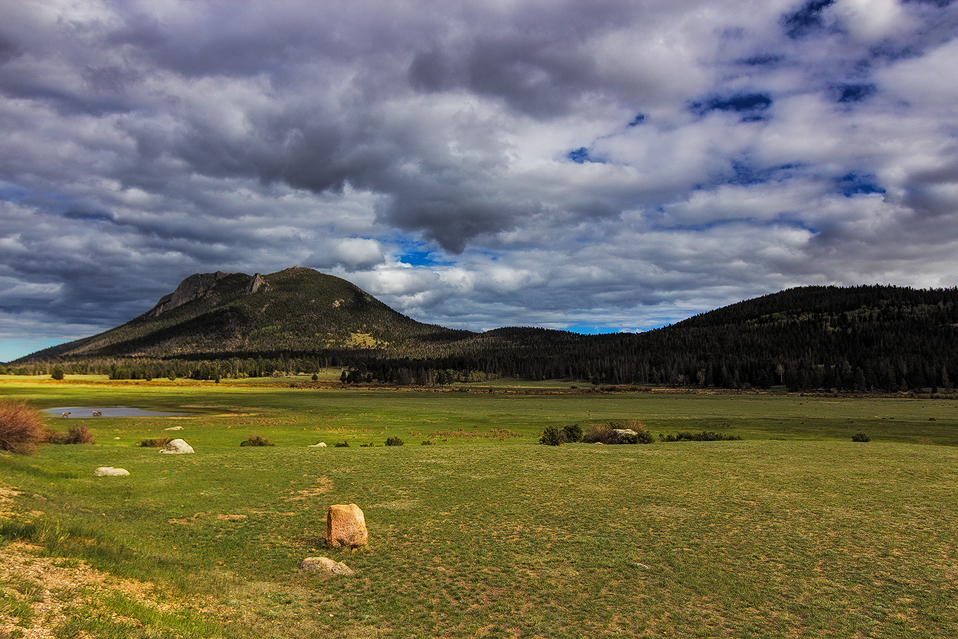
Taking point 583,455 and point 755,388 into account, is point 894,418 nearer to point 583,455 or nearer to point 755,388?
point 583,455

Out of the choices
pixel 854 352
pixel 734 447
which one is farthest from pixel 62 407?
pixel 854 352

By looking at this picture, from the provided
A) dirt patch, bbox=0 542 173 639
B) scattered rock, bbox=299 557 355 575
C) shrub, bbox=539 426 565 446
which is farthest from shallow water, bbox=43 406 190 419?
dirt patch, bbox=0 542 173 639

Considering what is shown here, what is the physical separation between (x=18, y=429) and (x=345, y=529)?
1881 cm

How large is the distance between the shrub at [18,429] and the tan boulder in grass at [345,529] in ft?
57.6

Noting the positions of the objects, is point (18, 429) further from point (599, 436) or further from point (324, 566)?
point (599, 436)

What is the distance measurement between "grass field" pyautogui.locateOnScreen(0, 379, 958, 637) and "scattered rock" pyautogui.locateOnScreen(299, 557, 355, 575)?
27cm

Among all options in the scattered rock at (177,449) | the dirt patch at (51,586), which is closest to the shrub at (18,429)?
the scattered rock at (177,449)

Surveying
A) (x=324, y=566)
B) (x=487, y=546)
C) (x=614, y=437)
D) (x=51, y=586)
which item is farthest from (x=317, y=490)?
(x=614, y=437)

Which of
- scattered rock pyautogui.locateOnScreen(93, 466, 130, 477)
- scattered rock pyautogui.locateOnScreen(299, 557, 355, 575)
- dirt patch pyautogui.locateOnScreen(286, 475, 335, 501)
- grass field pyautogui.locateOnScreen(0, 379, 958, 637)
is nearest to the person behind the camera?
grass field pyautogui.locateOnScreen(0, 379, 958, 637)

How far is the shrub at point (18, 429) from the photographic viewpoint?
2098 centimetres

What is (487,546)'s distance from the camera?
12.8 meters

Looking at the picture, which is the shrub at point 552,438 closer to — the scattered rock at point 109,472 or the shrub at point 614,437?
the shrub at point 614,437

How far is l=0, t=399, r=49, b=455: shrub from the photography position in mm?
20984

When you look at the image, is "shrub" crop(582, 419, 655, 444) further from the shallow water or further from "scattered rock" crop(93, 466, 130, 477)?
the shallow water
